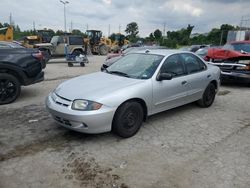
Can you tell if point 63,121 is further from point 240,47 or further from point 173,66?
point 240,47

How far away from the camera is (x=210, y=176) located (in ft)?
11.3

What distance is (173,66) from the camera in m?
5.46

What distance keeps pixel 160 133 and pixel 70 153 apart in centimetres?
171

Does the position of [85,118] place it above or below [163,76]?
below

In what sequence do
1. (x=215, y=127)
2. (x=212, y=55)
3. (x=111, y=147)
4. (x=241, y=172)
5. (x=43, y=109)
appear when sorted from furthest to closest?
(x=212, y=55)
(x=43, y=109)
(x=215, y=127)
(x=111, y=147)
(x=241, y=172)

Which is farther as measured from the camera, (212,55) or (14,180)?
(212,55)

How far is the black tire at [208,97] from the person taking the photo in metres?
6.40

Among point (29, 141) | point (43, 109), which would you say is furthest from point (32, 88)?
point (29, 141)

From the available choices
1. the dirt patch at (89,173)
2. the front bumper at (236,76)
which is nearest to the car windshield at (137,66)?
the dirt patch at (89,173)

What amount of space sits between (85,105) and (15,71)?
11.8 feet

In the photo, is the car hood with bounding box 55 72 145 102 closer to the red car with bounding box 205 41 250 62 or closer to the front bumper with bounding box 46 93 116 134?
the front bumper with bounding box 46 93 116 134

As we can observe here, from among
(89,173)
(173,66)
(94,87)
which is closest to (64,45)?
(173,66)

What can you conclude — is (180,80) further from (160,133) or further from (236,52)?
(236,52)

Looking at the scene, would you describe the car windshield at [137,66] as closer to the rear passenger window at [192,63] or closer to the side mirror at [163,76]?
the side mirror at [163,76]
